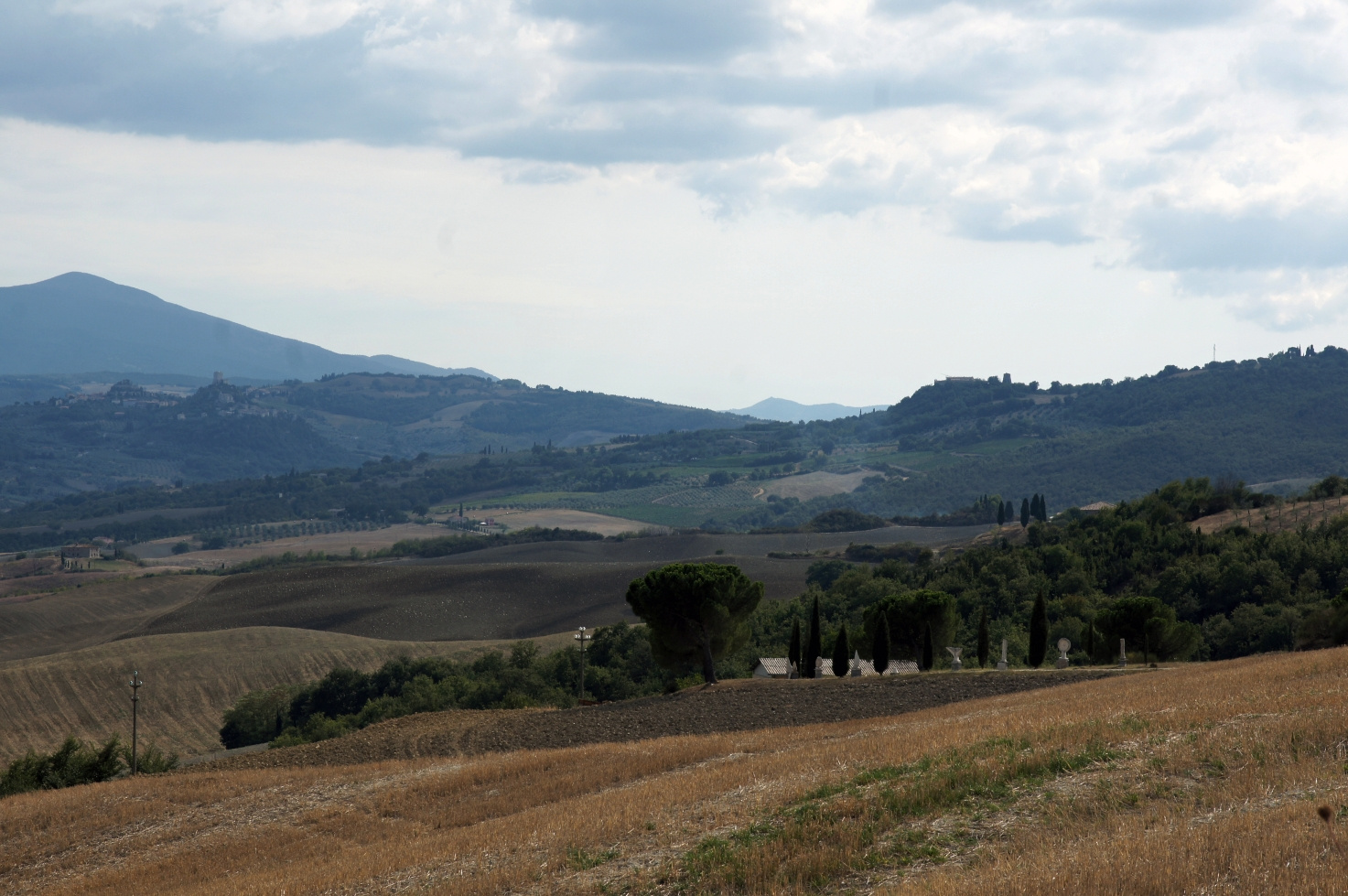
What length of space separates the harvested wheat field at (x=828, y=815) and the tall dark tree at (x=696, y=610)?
70.6ft

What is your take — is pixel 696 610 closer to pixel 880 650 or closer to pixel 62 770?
pixel 880 650

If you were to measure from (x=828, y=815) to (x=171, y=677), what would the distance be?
258 ft

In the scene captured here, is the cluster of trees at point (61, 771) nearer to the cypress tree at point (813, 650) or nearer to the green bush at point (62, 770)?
the green bush at point (62, 770)

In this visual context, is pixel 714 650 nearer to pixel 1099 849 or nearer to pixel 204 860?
pixel 204 860

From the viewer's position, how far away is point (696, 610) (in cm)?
5347

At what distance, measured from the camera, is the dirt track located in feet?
123

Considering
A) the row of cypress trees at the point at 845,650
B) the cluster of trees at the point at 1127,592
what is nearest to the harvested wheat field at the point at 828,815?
the row of cypress trees at the point at 845,650

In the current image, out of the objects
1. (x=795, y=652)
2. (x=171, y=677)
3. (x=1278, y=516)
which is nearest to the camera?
(x=795, y=652)

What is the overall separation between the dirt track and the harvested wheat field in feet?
19.1

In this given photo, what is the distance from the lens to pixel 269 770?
35.2m

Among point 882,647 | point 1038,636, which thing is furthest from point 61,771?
point 1038,636

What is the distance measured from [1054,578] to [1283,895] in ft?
250

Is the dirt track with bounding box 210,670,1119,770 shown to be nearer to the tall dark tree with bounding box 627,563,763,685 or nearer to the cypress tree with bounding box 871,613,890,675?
the cypress tree with bounding box 871,613,890,675

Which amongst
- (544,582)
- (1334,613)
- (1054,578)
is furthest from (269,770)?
(544,582)
